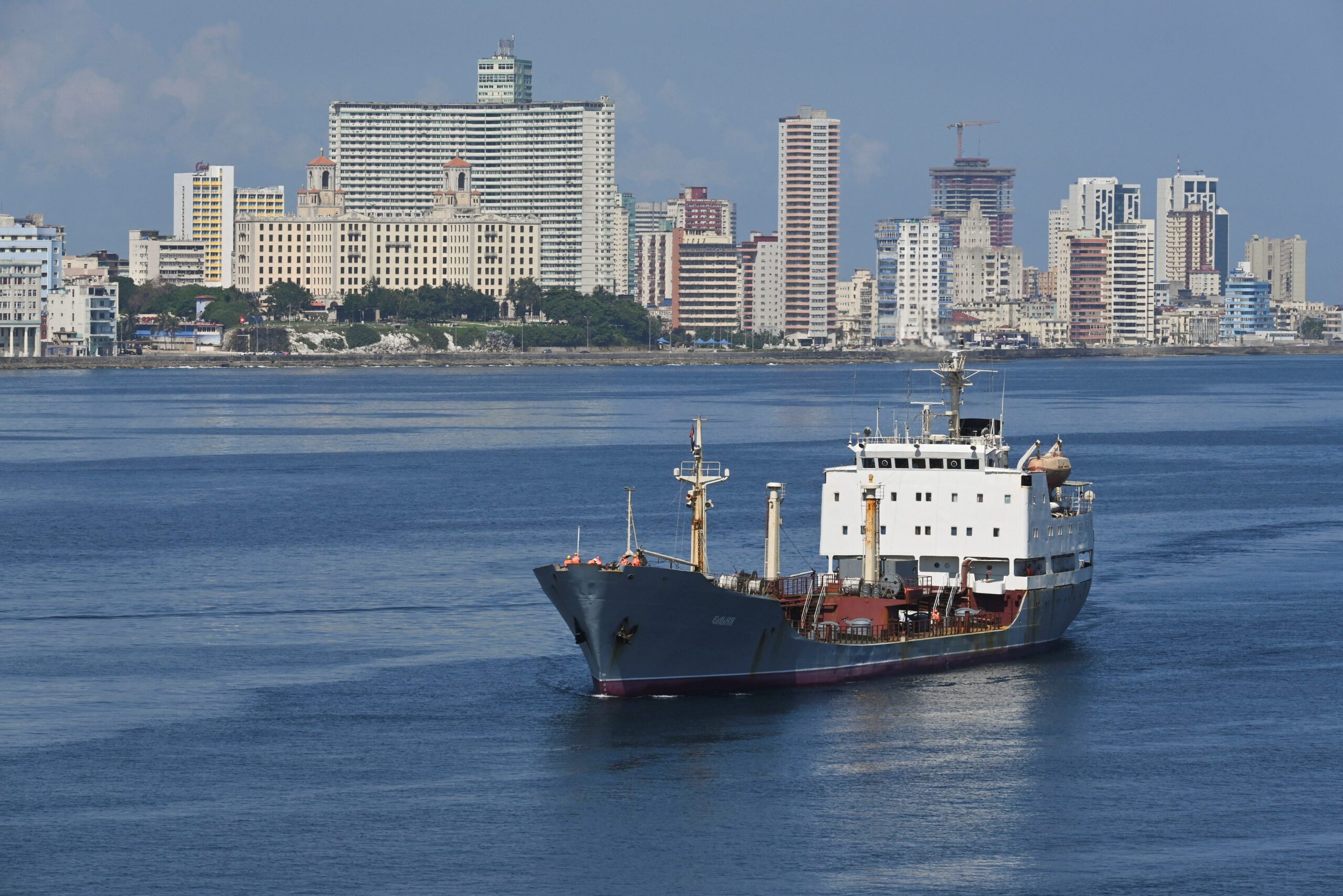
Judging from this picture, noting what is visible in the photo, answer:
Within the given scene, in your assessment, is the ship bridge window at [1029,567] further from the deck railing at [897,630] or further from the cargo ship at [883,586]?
the deck railing at [897,630]

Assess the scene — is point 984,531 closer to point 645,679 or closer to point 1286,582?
point 645,679

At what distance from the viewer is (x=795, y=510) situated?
3137 inches

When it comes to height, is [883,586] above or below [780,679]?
above

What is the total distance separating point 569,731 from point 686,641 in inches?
153

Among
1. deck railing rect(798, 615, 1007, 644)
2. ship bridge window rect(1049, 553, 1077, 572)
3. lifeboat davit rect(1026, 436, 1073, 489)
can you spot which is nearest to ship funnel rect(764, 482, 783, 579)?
deck railing rect(798, 615, 1007, 644)

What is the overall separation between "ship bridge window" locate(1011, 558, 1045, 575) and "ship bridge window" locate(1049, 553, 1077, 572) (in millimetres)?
447

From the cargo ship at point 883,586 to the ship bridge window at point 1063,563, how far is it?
4 cm

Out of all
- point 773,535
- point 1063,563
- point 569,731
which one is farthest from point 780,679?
point 1063,563

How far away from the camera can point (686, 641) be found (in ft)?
145

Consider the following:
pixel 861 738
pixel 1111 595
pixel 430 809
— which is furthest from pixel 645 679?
pixel 1111 595

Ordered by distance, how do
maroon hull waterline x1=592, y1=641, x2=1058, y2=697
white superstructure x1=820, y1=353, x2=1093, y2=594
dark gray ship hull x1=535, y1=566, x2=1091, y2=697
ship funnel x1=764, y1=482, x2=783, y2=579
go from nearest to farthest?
dark gray ship hull x1=535, y1=566, x2=1091, y2=697 < maroon hull waterline x1=592, y1=641, x2=1058, y2=697 < ship funnel x1=764, y1=482, x2=783, y2=579 < white superstructure x1=820, y1=353, x2=1093, y2=594

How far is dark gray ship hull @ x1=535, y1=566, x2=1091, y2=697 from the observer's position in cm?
4284

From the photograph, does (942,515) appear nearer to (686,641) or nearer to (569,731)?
(686,641)

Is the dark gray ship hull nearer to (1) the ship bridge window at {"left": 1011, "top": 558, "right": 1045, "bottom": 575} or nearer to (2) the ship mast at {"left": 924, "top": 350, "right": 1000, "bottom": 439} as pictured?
(1) the ship bridge window at {"left": 1011, "top": 558, "right": 1045, "bottom": 575}
